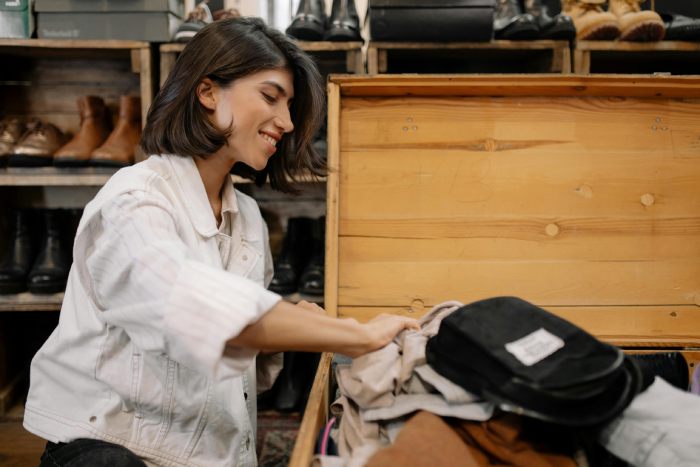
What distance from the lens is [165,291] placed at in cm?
71

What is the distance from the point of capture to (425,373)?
0.81m

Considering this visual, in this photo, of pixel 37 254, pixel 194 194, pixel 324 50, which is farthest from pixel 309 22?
pixel 37 254

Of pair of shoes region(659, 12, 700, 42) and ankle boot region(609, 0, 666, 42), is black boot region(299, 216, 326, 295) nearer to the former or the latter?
ankle boot region(609, 0, 666, 42)

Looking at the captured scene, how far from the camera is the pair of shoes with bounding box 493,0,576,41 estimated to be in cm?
169

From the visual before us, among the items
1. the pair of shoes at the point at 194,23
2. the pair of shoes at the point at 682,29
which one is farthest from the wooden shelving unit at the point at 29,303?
the pair of shoes at the point at 682,29

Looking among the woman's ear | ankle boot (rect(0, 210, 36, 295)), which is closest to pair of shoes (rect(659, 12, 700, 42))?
the woman's ear

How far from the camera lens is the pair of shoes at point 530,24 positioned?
1690 mm

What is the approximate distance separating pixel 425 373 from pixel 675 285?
35.7 inches

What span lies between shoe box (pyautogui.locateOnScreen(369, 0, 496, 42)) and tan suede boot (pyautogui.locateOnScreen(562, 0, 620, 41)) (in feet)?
1.04

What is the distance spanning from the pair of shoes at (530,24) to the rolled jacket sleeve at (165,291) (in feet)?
4.30

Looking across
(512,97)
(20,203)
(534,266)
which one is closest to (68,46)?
(20,203)

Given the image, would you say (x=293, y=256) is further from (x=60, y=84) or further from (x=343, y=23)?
(x=60, y=84)

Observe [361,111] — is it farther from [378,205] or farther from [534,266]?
[534,266]

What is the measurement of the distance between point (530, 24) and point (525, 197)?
65 centimetres
